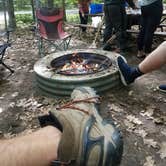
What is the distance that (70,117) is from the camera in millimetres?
1854

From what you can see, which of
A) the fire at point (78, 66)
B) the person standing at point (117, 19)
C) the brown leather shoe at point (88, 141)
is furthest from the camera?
the person standing at point (117, 19)

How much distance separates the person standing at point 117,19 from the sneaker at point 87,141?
4.94m

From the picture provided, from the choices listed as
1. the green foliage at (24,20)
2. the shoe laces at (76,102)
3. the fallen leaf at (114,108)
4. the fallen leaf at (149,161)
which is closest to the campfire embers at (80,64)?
the fallen leaf at (114,108)

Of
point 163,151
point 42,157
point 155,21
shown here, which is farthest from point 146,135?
point 155,21

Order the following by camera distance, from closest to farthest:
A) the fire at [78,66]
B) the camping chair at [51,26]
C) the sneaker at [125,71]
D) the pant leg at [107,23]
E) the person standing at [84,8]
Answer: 1. the sneaker at [125,71]
2. the fire at [78,66]
3. the pant leg at [107,23]
4. the camping chair at [51,26]
5. the person standing at [84,8]

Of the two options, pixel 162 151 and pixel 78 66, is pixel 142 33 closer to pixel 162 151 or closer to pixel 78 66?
pixel 78 66

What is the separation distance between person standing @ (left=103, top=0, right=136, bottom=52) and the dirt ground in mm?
977

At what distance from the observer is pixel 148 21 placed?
597 centimetres

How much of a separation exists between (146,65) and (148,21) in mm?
2351

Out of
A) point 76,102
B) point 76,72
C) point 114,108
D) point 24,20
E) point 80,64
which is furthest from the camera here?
point 24,20

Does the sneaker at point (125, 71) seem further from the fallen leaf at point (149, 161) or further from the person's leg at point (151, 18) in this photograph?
the person's leg at point (151, 18)

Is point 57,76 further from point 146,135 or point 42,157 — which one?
point 42,157

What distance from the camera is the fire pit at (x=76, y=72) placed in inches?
171

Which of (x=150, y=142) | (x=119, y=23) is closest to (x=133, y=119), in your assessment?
(x=150, y=142)
